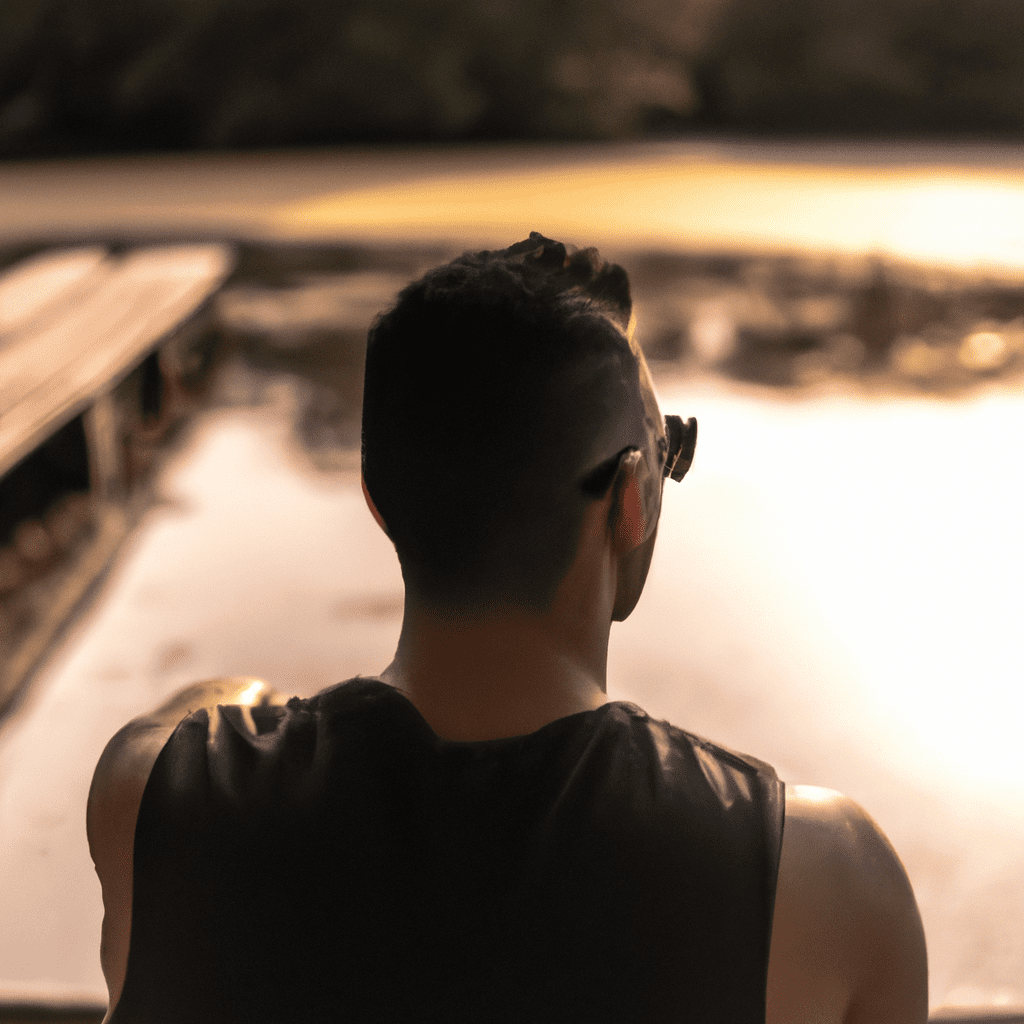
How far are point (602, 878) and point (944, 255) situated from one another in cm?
513

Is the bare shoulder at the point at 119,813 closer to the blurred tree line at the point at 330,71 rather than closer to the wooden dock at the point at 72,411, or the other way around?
the wooden dock at the point at 72,411

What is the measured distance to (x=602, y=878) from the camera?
61cm

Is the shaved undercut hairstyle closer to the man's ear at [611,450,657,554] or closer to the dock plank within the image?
the man's ear at [611,450,657,554]

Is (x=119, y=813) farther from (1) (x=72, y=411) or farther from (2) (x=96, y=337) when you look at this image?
(2) (x=96, y=337)

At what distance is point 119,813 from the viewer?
2.23ft

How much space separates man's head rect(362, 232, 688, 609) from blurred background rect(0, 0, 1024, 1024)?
110 centimetres

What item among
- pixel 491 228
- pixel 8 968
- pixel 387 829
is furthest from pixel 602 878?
pixel 491 228

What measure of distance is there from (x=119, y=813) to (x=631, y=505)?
351mm

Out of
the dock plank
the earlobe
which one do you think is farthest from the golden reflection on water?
the earlobe

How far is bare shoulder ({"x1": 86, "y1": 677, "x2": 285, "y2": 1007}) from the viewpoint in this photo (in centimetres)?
68

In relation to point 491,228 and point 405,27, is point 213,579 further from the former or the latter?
point 405,27

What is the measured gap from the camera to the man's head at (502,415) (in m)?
0.65

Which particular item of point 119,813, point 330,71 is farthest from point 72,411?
point 330,71

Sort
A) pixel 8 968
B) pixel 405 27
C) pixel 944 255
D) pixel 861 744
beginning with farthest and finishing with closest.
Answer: pixel 405 27
pixel 944 255
pixel 861 744
pixel 8 968
